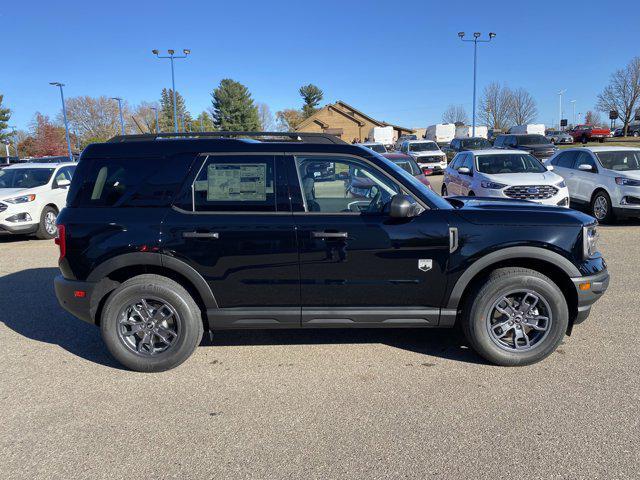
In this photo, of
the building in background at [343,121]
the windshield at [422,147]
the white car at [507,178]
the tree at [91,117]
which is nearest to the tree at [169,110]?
the tree at [91,117]

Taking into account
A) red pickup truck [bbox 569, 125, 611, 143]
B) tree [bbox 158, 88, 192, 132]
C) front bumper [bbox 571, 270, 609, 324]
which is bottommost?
front bumper [bbox 571, 270, 609, 324]

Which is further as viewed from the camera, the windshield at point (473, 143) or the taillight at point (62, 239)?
the windshield at point (473, 143)

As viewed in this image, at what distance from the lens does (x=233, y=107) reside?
78812 millimetres

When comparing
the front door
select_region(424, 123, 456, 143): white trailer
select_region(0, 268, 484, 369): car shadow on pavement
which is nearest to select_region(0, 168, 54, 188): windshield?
select_region(0, 268, 484, 369): car shadow on pavement

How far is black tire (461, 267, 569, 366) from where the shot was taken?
379cm

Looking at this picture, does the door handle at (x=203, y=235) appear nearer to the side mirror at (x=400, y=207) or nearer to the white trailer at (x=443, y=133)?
the side mirror at (x=400, y=207)

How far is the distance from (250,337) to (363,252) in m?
1.63

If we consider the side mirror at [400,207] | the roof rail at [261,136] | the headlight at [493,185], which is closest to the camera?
the side mirror at [400,207]

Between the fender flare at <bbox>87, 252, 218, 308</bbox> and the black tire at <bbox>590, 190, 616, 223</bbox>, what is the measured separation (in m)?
9.49

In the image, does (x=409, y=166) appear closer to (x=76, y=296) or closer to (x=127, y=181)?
(x=127, y=181)

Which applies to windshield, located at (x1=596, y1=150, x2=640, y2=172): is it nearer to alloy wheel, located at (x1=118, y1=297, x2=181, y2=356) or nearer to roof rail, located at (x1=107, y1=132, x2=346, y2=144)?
roof rail, located at (x1=107, y1=132, x2=346, y2=144)

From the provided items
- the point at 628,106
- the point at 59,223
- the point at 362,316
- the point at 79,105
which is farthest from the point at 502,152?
the point at 79,105

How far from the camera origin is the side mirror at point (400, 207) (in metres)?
3.61

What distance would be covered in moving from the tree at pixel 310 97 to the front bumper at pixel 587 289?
320ft
